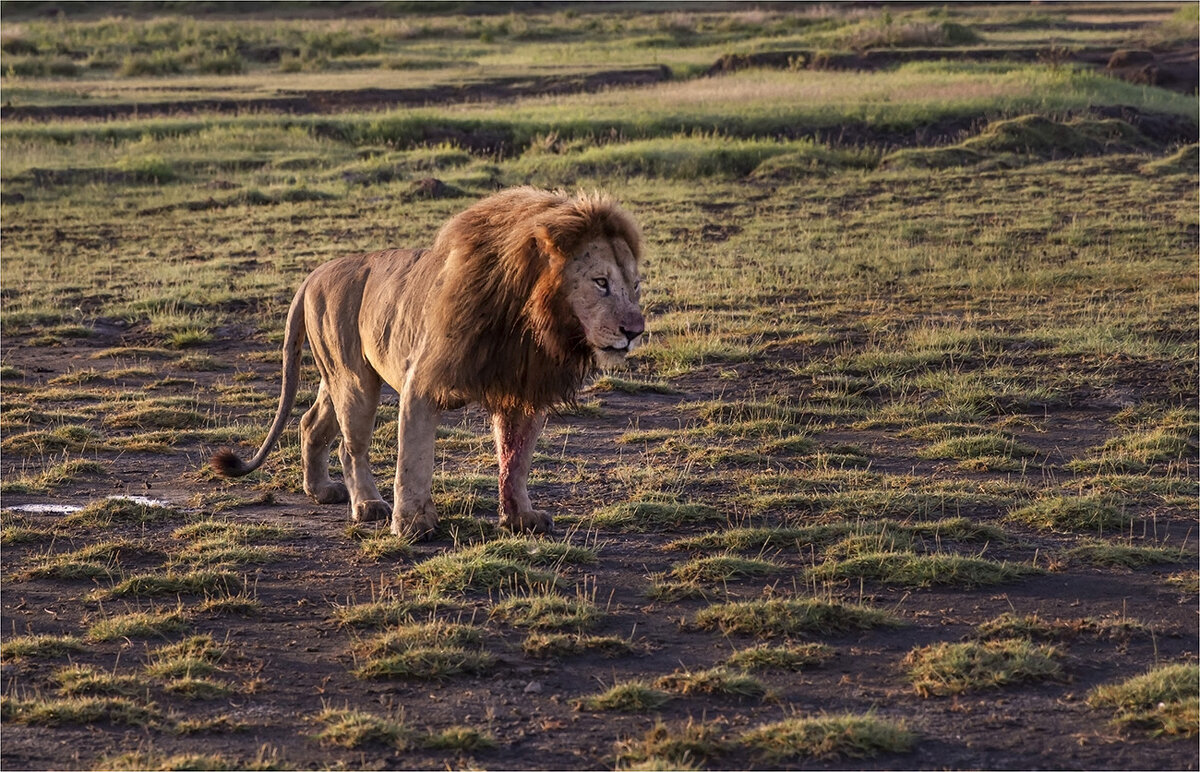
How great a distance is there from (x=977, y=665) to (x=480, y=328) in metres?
2.64

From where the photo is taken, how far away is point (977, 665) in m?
5.38

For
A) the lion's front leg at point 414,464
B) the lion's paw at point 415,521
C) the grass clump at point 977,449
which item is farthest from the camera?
the grass clump at point 977,449

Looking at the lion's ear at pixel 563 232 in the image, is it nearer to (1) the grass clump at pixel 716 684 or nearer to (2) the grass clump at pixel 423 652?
(2) the grass clump at pixel 423 652

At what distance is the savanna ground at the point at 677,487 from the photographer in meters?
A: 5.11

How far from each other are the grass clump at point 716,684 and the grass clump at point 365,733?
Result: 37.7 inches

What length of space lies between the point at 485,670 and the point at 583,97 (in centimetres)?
2775

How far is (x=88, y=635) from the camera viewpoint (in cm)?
589

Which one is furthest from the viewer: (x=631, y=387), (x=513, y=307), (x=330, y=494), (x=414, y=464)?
(x=631, y=387)

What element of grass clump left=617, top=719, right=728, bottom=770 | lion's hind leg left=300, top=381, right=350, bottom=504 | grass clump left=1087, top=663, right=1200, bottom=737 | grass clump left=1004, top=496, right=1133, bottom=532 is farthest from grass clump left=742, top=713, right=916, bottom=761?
lion's hind leg left=300, top=381, right=350, bottom=504

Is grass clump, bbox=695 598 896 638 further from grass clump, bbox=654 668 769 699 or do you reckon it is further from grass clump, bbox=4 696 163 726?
grass clump, bbox=4 696 163 726

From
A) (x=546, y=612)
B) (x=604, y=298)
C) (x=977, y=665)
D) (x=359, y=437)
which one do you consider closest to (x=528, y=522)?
(x=359, y=437)

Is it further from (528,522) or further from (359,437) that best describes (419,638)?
(359,437)

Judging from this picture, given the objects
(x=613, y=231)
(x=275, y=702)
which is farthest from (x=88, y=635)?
(x=613, y=231)

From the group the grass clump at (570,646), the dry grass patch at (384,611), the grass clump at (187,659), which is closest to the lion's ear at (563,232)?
the dry grass patch at (384,611)
